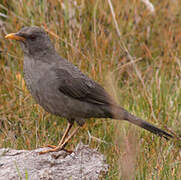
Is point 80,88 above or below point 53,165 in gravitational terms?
above

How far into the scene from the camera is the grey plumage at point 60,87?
4461 mm

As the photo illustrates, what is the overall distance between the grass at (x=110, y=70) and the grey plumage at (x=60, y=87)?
9.6 inches

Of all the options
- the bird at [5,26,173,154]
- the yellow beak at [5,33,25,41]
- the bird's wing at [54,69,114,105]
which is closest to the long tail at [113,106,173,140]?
the bird at [5,26,173,154]

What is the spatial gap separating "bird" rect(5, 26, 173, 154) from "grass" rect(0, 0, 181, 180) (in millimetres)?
211

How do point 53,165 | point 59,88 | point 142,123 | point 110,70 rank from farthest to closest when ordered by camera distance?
1. point 110,70
2. point 142,123
3. point 59,88
4. point 53,165

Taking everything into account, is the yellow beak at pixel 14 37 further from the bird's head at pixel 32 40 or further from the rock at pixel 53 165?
the rock at pixel 53 165

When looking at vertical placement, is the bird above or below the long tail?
above

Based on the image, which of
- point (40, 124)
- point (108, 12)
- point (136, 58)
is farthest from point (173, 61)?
point (40, 124)

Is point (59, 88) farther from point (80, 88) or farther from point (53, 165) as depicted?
point (53, 165)

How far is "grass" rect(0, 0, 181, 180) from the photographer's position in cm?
462

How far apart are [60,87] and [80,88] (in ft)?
0.91

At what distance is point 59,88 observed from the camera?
15.0ft

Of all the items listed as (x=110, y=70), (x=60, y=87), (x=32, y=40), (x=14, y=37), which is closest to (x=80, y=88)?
(x=60, y=87)

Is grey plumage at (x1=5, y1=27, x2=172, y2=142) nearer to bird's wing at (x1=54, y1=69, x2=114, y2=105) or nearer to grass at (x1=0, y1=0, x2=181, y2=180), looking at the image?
bird's wing at (x1=54, y1=69, x2=114, y2=105)
